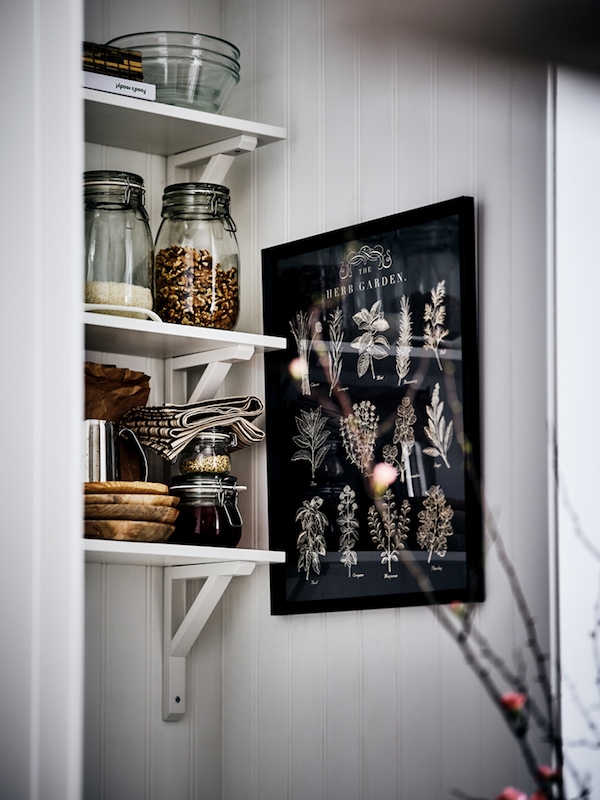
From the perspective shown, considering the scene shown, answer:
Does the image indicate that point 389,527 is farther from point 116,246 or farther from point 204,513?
point 116,246

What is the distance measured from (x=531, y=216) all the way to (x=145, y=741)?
1.21 meters

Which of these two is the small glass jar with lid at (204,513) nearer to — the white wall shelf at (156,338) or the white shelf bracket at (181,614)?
the white shelf bracket at (181,614)

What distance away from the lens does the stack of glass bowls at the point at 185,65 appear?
2225 mm

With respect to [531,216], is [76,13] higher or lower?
higher

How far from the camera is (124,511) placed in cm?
206

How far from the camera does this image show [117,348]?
7.49ft

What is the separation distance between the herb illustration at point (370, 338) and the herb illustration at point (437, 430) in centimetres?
14

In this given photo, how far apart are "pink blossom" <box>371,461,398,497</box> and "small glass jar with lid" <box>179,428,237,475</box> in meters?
0.30

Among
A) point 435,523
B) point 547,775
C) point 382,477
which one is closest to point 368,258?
point 382,477

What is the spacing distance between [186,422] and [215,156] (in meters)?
0.54

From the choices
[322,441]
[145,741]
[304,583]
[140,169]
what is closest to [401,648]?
[304,583]

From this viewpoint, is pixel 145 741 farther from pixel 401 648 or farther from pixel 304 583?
pixel 401 648

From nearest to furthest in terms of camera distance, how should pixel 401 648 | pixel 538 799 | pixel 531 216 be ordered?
pixel 538 799 < pixel 531 216 < pixel 401 648

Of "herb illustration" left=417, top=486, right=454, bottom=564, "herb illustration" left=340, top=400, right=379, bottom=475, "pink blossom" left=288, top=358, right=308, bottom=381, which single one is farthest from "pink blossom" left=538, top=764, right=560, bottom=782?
"pink blossom" left=288, top=358, right=308, bottom=381
